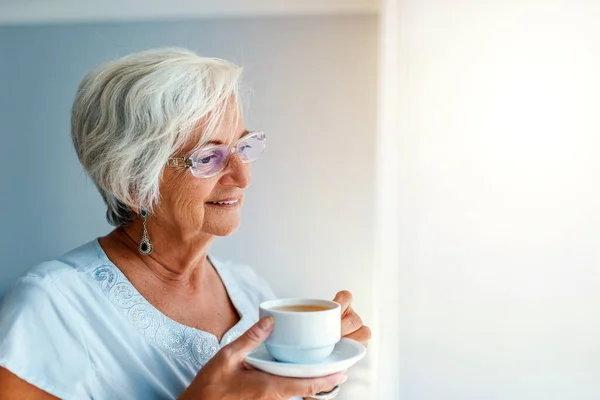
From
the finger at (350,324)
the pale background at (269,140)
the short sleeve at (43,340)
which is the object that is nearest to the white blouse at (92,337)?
the short sleeve at (43,340)

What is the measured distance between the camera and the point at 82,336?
112 cm

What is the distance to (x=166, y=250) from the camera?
4.27 ft

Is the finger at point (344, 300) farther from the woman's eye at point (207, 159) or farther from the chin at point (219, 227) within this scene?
the woman's eye at point (207, 159)

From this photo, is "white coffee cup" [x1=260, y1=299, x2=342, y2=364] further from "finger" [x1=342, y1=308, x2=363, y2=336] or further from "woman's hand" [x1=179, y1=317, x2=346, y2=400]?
"finger" [x1=342, y1=308, x2=363, y2=336]

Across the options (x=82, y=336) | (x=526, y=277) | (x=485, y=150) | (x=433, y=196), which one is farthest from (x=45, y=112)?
(x=526, y=277)

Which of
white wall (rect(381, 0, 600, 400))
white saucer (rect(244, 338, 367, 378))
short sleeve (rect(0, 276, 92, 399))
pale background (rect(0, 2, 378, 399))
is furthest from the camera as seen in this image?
pale background (rect(0, 2, 378, 399))

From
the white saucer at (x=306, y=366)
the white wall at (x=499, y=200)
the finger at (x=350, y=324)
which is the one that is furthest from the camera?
the white wall at (x=499, y=200)

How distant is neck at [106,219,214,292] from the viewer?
1.29 m

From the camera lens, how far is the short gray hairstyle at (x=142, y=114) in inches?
46.8

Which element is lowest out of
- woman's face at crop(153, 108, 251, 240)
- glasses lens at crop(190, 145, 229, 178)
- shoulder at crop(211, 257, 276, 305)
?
shoulder at crop(211, 257, 276, 305)

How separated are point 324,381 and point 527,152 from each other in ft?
3.60

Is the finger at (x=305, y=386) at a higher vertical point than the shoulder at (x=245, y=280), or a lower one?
lower

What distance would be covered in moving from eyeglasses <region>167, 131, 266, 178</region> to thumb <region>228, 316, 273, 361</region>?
0.42m

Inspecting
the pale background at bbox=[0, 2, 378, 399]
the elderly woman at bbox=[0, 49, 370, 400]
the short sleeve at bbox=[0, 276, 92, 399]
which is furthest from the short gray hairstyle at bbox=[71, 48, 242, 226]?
the pale background at bbox=[0, 2, 378, 399]
